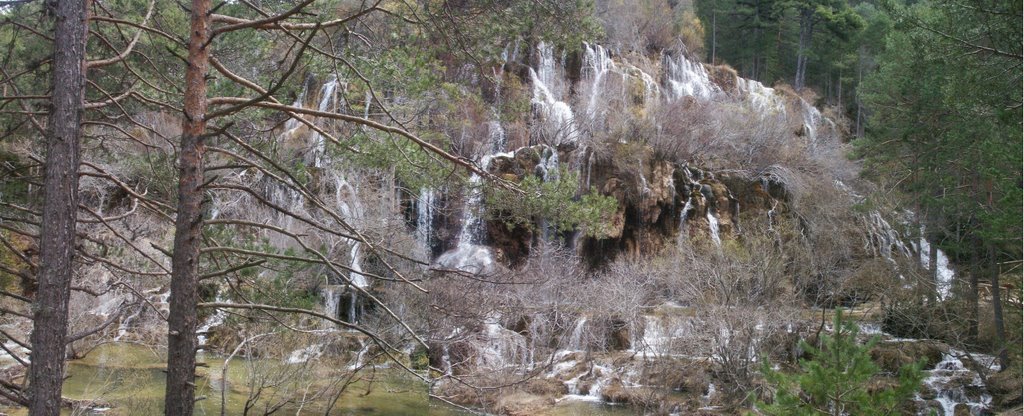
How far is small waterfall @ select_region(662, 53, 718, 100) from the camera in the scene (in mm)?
36531

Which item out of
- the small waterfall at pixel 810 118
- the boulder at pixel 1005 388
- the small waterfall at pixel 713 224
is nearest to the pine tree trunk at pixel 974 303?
the boulder at pixel 1005 388

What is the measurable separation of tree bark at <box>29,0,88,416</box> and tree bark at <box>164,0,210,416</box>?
66 centimetres

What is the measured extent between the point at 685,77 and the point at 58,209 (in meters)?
35.4

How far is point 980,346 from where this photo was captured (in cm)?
1762

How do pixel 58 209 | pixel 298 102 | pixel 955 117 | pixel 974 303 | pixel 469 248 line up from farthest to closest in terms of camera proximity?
pixel 469 248 < pixel 298 102 < pixel 974 303 < pixel 955 117 < pixel 58 209

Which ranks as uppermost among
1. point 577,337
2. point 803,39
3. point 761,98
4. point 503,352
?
point 803,39

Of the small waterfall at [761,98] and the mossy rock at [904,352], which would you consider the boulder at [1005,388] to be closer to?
the mossy rock at [904,352]

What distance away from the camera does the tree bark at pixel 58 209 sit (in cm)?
482

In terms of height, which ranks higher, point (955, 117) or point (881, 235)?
point (955, 117)

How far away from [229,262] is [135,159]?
2.05 meters

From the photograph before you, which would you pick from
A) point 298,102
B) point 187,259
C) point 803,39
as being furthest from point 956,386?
point 803,39

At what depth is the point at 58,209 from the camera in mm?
4832

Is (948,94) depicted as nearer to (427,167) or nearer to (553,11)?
(553,11)

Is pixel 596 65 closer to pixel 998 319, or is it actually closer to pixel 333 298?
pixel 333 298
